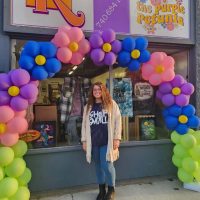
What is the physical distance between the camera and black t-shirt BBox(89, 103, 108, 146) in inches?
152

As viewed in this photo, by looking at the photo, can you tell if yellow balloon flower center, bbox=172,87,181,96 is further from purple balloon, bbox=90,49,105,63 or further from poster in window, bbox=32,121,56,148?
poster in window, bbox=32,121,56,148

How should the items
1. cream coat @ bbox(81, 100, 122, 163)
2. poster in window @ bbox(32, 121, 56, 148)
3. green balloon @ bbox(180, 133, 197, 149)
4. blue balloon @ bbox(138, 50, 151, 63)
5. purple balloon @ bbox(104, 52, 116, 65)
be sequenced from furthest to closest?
1. poster in window @ bbox(32, 121, 56, 148)
2. green balloon @ bbox(180, 133, 197, 149)
3. blue balloon @ bbox(138, 50, 151, 63)
4. purple balloon @ bbox(104, 52, 116, 65)
5. cream coat @ bbox(81, 100, 122, 163)

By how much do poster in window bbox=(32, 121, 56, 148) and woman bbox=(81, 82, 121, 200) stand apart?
86cm

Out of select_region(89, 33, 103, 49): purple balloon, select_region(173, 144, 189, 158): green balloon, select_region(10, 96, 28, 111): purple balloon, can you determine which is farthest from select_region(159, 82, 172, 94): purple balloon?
select_region(10, 96, 28, 111): purple balloon

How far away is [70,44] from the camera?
3.74 metres

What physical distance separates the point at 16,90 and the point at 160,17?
2.94 meters

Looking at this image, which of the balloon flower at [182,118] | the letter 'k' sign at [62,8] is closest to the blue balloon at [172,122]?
the balloon flower at [182,118]

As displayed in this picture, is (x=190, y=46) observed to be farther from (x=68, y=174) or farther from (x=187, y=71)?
(x=68, y=174)

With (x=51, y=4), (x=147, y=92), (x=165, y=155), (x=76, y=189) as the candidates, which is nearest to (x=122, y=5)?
(x=51, y=4)

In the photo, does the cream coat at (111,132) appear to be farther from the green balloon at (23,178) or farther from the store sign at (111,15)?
the store sign at (111,15)

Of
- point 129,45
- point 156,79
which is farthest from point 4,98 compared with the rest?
point 156,79

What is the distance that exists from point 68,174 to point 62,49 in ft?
6.63

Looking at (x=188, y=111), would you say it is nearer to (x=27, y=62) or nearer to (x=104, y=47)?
(x=104, y=47)

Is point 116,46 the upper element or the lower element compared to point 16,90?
upper
